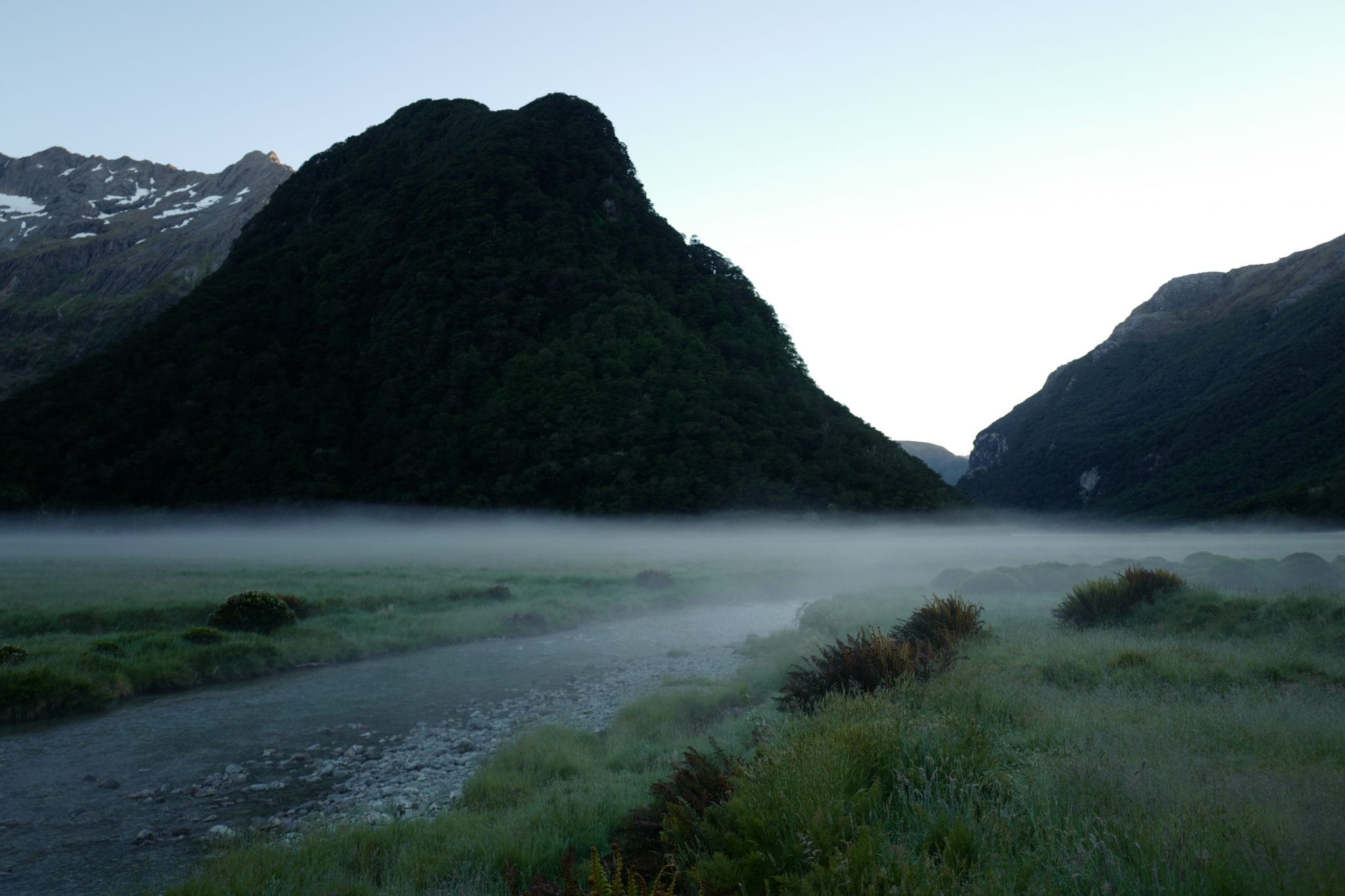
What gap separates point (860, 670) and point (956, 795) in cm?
468

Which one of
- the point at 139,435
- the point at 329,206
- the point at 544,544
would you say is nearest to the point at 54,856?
the point at 544,544

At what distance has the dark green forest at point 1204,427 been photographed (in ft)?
256

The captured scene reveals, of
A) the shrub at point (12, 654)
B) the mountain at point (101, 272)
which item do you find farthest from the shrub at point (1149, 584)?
the mountain at point (101, 272)

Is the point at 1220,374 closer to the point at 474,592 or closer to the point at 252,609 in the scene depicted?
the point at 474,592

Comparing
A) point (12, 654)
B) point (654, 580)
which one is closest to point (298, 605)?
point (12, 654)

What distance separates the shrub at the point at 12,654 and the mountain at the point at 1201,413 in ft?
226

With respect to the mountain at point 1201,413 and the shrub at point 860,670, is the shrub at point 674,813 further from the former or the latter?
the mountain at point 1201,413

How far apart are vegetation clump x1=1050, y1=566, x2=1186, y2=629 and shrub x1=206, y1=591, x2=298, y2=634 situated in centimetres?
2013

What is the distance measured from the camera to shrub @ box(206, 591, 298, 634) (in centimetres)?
1975

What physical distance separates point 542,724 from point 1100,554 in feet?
127

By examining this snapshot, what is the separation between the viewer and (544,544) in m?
50.8

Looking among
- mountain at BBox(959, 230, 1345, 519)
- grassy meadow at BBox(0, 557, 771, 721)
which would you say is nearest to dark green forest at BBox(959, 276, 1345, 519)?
mountain at BBox(959, 230, 1345, 519)

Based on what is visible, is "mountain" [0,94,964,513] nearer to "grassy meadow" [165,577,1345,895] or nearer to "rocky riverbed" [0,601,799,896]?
"rocky riverbed" [0,601,799,896]

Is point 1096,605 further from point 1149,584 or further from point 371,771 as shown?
point 371,771
